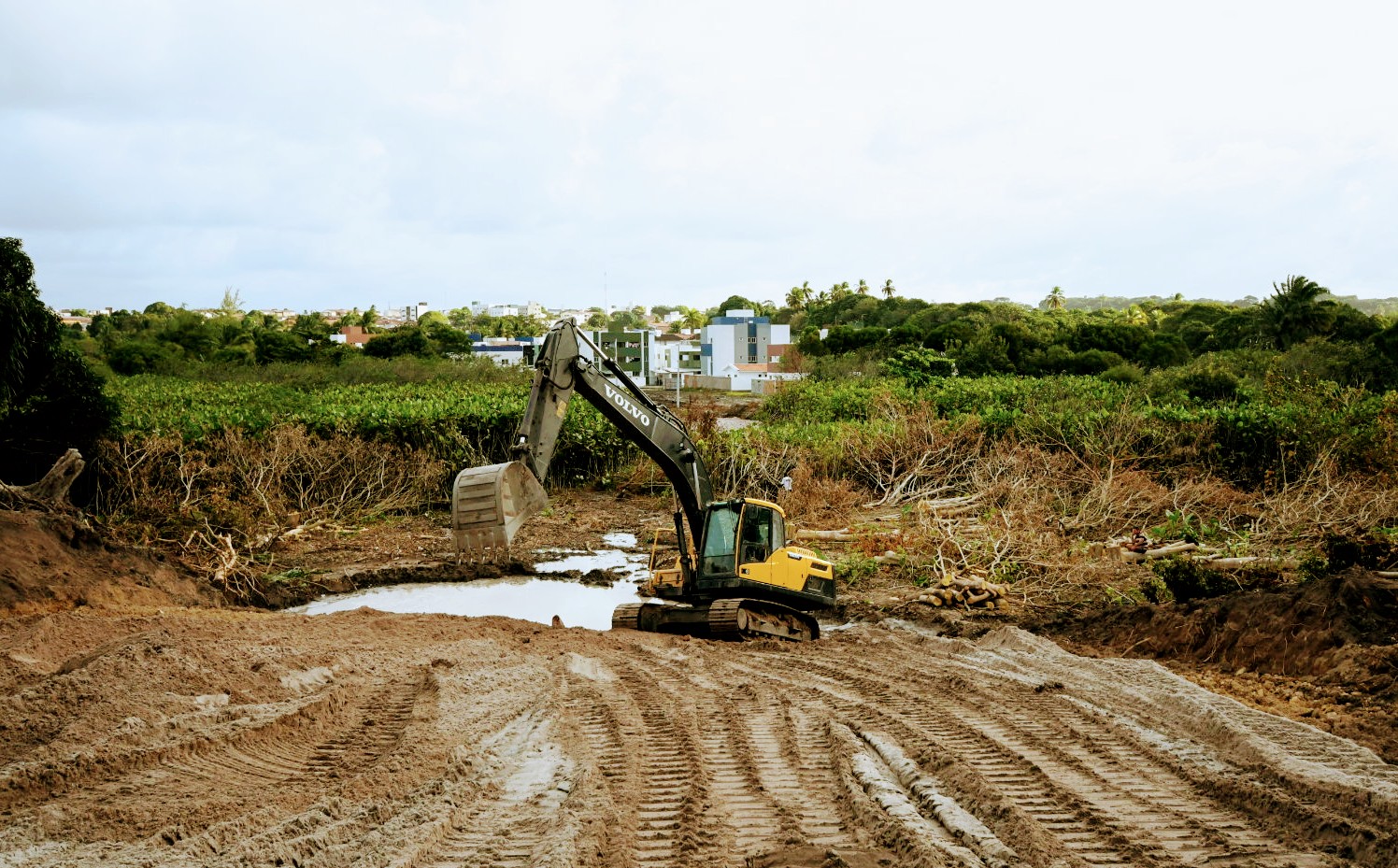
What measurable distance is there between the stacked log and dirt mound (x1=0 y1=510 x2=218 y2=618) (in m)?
11.3

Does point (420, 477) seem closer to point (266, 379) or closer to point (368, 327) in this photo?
point (266, 379)

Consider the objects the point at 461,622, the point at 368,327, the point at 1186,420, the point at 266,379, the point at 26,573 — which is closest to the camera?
the point at 26,573

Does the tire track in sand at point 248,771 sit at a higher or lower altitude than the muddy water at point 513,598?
higher

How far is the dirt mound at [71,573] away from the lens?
13.3 meters

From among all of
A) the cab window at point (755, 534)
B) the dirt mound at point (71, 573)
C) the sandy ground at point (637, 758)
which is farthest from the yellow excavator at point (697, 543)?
the dirt mound at point (71, 573)

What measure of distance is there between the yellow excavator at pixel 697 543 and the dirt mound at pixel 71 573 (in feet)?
17.3

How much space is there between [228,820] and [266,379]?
4297cm

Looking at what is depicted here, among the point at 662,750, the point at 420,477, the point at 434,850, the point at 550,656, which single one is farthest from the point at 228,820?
the point at 420,477

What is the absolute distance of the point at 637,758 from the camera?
783 centimetres

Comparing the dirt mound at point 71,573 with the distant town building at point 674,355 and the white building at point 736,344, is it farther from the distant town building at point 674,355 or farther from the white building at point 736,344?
the distant town building at point 674,355

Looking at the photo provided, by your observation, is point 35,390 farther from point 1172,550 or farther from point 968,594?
point 1172,550

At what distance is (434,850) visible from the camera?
5.98 m

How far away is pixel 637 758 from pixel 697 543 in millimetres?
5780

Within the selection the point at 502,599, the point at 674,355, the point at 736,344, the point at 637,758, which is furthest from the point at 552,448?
the point at 674,355
